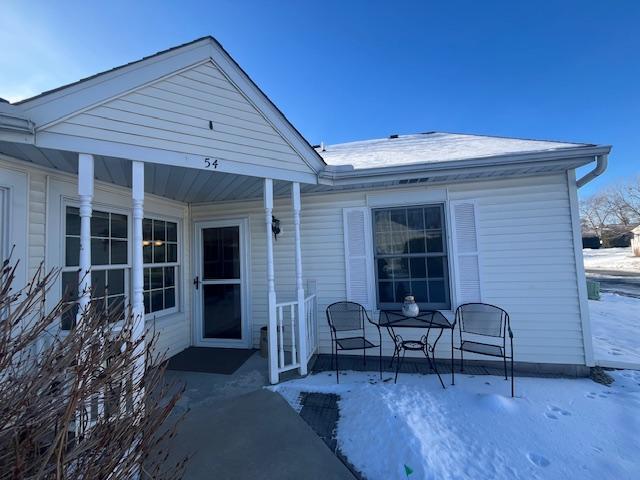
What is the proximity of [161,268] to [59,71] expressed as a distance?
3.12 meters

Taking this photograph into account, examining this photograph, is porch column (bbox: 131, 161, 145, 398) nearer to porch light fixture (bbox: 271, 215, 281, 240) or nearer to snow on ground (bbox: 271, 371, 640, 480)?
snow on ground (bbox: 271, 371, 640, 480)

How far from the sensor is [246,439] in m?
2.46

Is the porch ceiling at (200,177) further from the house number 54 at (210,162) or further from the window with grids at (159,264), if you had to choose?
the window with grids at (159,264)

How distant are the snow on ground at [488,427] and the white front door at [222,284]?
1763mm

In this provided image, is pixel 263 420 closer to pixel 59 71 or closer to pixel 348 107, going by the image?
pixel 59 71

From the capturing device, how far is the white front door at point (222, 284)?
4.70 metres

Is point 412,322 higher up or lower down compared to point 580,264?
lower down

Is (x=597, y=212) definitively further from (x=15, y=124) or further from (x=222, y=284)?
(x=15, y=124)

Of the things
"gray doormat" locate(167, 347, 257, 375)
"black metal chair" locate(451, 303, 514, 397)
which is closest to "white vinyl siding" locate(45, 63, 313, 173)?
"gray doormat" locate(167, 347, 257, 375)

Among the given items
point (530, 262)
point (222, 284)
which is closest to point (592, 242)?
point (530, 262)

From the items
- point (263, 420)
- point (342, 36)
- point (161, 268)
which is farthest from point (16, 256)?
point (342, 36)

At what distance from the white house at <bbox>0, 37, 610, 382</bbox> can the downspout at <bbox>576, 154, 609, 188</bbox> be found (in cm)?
3

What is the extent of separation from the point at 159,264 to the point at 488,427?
15.1 feet

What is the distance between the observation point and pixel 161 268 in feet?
14.3
